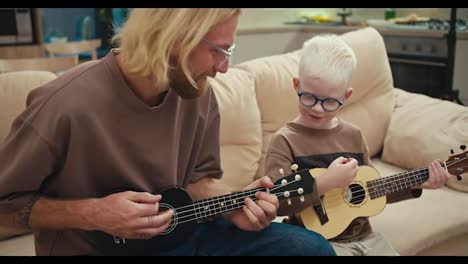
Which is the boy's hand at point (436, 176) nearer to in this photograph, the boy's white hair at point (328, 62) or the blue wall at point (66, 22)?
the boy's white hair at point (328, 62)

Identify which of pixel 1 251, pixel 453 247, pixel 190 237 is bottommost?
pixel 453 247

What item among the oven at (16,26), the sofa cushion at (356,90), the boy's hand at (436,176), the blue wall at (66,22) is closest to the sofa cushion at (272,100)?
the sofa cushion at (356,90)

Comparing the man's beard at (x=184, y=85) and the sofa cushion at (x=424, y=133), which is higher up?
the man's beard at (x=184, y=85)

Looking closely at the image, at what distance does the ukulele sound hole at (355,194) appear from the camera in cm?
140

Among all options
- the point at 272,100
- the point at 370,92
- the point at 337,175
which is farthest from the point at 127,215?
the point at 370,92

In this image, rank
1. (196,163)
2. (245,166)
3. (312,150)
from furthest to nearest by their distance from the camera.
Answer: (245,166), (312,150), (196,163)

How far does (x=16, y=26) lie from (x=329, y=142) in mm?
3017

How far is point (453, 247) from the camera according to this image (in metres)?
1.75

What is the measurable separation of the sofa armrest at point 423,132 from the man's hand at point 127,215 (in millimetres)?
1235

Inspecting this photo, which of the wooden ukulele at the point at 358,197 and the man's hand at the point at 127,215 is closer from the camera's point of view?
the man's hand at the point at 127,215

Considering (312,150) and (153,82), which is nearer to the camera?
(153,82)

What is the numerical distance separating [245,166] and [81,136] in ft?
3.20

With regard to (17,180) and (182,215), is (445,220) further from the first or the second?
(17,180)
